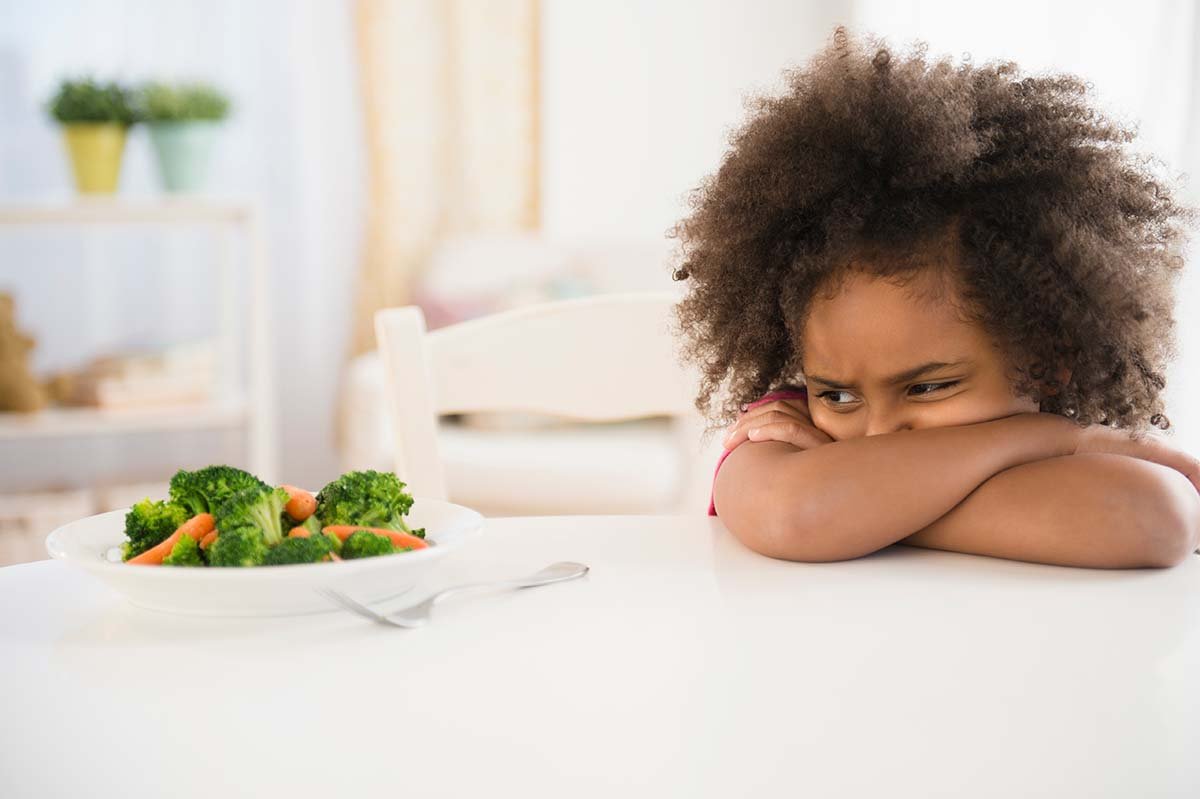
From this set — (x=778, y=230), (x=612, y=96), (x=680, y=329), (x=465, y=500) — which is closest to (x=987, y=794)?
(x=778, y=230)

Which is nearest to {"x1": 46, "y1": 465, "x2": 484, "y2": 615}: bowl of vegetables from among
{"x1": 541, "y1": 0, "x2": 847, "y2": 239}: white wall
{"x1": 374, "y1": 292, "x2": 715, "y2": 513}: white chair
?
{"x1": 374, "y1": 292, "x2": 715, "y2": 513}: white chair

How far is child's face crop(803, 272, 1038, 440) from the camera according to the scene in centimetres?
88

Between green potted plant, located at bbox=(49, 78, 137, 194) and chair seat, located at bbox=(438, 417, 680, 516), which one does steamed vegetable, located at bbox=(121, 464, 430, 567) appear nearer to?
chair seat, located at bbox=(438, 417, 680, 516)

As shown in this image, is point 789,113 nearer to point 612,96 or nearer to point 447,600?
point 447,600

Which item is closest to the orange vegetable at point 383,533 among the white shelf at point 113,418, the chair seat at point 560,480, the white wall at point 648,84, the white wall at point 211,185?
the chair seat at point 560,480

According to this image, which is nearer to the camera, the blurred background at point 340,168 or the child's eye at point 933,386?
the child's eye at point 933,386

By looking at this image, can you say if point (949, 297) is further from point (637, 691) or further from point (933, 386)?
point (637, 691)

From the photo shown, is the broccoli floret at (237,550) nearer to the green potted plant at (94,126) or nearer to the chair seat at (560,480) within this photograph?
the chair seat at (560,480)

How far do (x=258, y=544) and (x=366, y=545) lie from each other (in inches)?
2.1

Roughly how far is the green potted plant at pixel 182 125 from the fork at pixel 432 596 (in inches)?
109

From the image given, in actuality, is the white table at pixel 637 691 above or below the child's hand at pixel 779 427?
below

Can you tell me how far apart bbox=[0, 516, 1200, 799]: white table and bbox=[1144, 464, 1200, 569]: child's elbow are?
20 mm

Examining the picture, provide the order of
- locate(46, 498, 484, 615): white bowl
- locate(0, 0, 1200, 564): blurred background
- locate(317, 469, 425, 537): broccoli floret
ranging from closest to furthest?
locate(46, 498, 484, 615): white bowl
locate(317, 469, 425, 537): broccoli floret
locate(0, 0, 1200, 564): blurred background

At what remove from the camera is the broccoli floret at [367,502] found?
69 cm
